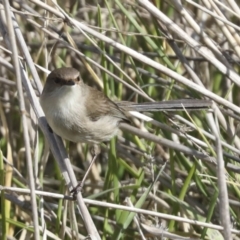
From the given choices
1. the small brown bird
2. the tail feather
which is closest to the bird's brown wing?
the small brown bird

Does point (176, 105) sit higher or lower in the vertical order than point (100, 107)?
higher

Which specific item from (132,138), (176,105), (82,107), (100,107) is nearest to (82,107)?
(82,107)

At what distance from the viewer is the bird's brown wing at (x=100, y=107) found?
3.57 meters

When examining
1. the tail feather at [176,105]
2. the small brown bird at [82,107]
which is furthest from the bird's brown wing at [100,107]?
the tail feather at [176,105]

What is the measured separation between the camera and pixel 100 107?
3.64 m

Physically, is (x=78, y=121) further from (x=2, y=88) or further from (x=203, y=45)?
(x=2, y=88)

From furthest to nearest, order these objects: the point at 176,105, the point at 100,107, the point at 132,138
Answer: the point at 132,138
the point at 100,107
the point at 176,105

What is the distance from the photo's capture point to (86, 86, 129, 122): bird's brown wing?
3.57 meters

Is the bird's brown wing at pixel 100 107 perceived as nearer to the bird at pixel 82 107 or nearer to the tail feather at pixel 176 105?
the bird at pixel 82 107

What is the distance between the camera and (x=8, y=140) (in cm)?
394

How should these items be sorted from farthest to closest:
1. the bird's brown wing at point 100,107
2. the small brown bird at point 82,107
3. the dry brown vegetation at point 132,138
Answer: the bird's brown wing at point 100,107 < the small brown bird at point 82,107 < the dry brown vegetation at point 132,138

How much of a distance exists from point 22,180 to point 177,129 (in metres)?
1.11

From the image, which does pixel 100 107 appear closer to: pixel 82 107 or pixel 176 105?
pixel 82 107

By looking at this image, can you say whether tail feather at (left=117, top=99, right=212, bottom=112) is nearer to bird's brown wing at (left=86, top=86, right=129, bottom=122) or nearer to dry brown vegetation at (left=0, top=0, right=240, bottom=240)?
dry brown vegetation at (left=0, top=0, right=240, bottom=240)
